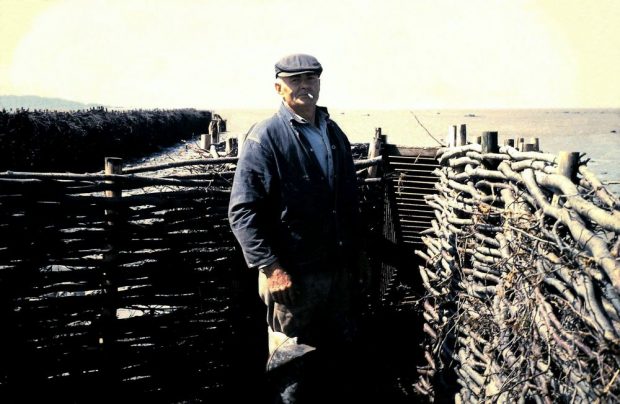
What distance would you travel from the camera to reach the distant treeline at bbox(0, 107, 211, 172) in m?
14.3

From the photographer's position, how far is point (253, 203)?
308cm

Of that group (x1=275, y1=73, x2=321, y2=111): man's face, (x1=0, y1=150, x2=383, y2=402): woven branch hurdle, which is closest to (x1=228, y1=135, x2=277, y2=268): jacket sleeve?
(x1=275, y1=73, x2=321, y2=111): man's face

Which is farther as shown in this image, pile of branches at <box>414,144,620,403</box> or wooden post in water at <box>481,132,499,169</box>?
wooden post in water at <box>481,132,499,169</box>

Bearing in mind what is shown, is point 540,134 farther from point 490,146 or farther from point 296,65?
point 296,65

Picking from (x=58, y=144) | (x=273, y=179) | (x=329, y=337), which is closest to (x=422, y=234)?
(x=329, y=337)

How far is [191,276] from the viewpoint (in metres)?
4.25

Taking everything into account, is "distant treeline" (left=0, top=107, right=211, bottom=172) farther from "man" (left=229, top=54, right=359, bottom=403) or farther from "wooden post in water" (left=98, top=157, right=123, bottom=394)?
"man" (left=229, top=54, right=359, bottom=403)

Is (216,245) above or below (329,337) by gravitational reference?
above

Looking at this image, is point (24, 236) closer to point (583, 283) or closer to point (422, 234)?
point (583, 283)

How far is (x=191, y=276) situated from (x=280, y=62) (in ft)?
5.98

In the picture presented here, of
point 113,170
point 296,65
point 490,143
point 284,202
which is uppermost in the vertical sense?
point 296,65

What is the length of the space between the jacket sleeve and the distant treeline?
478 inches

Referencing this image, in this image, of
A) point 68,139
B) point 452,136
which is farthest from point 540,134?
point 452,136

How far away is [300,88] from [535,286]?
1.60 meters
